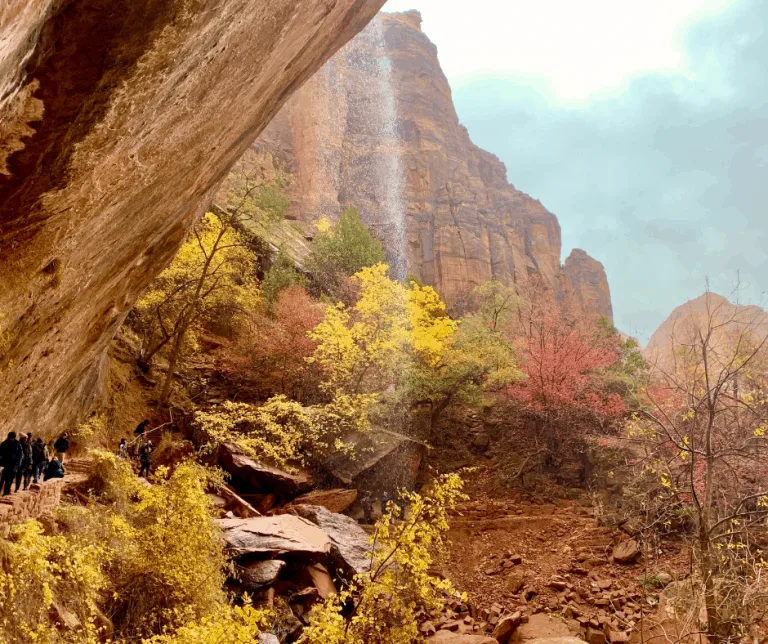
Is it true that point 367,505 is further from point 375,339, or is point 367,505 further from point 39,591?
point 39,591

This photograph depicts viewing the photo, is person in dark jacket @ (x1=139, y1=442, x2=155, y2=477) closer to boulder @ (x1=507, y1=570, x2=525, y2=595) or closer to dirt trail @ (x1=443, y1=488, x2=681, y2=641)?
dirt trail @ (x1=443, y1=488, x2=681, y2=641)

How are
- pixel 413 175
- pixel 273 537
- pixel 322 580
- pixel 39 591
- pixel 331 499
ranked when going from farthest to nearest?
pixel 413 175 < pixel 331 499 < pixel 322 580 < pixel 273 537 < pixel 39 591

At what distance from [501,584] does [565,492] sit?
596 cm

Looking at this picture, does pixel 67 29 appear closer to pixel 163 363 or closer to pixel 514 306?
pixel 163 363

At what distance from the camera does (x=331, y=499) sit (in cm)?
1594

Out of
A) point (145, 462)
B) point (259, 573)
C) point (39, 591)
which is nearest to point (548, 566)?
point (259, 573)

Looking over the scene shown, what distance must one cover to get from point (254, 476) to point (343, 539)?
3581 millimetres

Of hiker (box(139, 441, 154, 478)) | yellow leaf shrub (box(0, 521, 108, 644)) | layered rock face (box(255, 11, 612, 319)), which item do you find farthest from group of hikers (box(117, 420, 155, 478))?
layered rock face (box(255, 11, 612, 319))

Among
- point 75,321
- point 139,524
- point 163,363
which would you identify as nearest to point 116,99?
point 75,321

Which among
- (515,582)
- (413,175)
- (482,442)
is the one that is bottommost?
(515,582)

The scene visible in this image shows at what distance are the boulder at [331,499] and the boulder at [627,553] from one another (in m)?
7.57

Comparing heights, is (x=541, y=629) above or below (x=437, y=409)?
below

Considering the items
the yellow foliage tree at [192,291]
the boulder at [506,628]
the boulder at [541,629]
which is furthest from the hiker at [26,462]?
the boulder at [541,629]

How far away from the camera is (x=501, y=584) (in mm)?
13391
